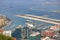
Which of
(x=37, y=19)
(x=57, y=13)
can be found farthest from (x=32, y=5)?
(x=57, y=13)

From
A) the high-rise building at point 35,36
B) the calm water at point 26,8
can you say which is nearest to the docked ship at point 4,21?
the calm water at point 26,8

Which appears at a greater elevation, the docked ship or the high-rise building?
the docked ship

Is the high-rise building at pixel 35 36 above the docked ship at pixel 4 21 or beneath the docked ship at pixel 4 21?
beneath

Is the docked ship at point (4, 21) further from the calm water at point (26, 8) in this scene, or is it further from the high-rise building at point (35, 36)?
the high-rise building at point (35, 36)

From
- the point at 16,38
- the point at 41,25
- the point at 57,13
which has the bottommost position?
the point at 16,38


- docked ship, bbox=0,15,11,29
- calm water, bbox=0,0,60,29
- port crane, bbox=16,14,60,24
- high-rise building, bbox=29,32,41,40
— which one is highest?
calm water, bbox=0,0,60,29

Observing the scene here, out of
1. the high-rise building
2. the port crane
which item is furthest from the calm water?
the high-rise building

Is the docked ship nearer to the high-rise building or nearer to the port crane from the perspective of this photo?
the port crane

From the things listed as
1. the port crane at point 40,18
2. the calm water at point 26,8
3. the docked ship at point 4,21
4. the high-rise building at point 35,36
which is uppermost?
the calm water at point 26,8

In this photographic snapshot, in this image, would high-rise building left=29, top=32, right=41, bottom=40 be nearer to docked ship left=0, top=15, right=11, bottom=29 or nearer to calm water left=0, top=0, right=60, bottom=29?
calm water left=0, top=0, right=60, bottom=29

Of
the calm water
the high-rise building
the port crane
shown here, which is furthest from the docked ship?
the high-rise building

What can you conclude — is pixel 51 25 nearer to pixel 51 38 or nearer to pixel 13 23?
pixel 51 38
